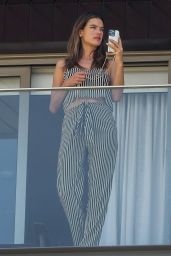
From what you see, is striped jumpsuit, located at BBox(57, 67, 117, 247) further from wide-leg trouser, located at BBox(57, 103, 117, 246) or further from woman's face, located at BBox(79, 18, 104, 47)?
woman's face, located at BBox(79, 18, 104, 47)

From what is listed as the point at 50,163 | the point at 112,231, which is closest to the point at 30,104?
the point at 50,163

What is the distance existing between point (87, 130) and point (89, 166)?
290 mm

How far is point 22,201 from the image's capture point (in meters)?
10.3

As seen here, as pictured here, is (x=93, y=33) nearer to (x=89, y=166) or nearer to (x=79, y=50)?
(x=79, y=50)

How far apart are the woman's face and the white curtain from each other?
0.50 metres

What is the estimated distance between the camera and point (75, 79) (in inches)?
391

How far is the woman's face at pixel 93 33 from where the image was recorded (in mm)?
10031

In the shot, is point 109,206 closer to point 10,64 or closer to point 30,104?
point 30,104

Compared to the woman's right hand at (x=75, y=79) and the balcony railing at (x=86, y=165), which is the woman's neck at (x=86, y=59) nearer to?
the woman's right hand at (x=75, y=79)

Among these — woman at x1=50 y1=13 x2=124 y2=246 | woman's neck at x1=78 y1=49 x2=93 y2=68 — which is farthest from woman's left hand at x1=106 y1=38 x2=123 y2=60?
woman's neck at x1=78 y1=49 x2=93 y2=68

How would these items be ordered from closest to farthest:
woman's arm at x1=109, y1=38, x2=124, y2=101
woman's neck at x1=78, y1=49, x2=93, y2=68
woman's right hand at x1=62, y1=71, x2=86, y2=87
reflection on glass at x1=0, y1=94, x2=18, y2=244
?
woman's arm at x1=109, y1=38, x2=124, y2=101 < woman's right hand at x1=62, y1=71, x2=86, y2=87 < woman's neck at x1=78, y1=49, x2=93, y2=68 < reflection on glass at x1=0, y1=94, x2=18, y2=244

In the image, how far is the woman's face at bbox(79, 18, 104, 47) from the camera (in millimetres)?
10031

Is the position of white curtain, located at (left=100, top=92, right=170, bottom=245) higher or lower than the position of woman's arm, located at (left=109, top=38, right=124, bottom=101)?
lower

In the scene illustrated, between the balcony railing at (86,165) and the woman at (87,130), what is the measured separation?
0.02 m
